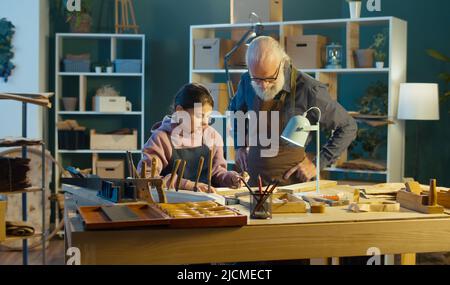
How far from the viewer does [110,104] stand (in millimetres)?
7492

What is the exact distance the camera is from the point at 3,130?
729cm

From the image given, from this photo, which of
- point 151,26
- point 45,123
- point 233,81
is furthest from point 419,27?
point 45,123

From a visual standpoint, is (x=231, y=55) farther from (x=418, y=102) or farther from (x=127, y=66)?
(x=418, y=102)

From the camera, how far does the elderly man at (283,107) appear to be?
14.1 ft

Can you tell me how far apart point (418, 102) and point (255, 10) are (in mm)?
1718

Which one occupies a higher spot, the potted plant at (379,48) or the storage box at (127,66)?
the potted plant at (379,48)

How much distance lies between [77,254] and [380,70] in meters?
4.39

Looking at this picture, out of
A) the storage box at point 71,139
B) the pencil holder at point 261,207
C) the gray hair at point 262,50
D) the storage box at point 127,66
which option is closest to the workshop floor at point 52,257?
the storage box at point 71,139

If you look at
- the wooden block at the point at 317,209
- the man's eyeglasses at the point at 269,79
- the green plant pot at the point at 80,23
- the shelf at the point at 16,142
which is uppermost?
the green plant pot at the point at 80,23

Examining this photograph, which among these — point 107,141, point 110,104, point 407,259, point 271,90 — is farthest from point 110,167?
point 407,259

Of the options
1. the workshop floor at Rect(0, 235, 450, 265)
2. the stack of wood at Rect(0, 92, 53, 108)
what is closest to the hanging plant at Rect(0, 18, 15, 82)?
the workshop floor at Rect(0, 235, 450, 265)

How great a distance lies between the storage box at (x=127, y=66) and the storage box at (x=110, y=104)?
28cm

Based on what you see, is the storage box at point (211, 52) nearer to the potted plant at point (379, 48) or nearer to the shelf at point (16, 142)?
the potted plant at point (379, 48)

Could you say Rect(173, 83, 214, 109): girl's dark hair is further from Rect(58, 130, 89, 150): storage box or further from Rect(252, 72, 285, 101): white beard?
Rect(58, 130, 89, 150): storage box
